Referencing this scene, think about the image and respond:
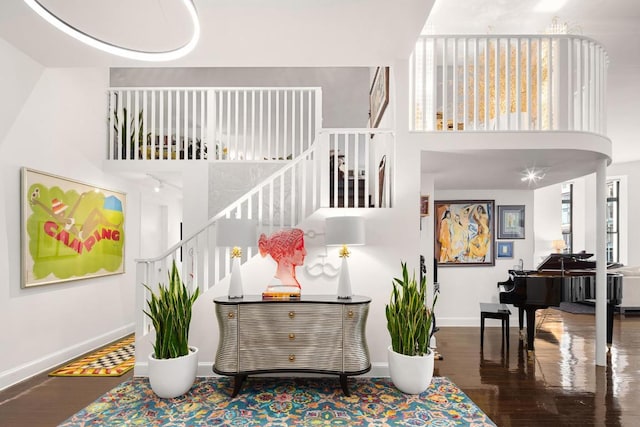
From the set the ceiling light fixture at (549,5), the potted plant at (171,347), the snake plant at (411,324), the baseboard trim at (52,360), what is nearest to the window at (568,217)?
the ceiling light fixture at (549,5)

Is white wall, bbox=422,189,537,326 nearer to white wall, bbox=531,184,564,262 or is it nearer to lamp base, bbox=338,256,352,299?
white wall, bbox=531,184,564,262

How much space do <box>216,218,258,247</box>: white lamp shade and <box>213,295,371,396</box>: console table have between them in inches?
20.2

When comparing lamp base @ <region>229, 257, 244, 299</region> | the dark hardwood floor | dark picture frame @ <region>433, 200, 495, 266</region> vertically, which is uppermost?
dark picture frame @ <region>433, 200, 495, 266</region>

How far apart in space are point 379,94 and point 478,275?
130 inches

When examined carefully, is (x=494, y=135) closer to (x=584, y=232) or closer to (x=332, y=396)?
(x=332, y=396)

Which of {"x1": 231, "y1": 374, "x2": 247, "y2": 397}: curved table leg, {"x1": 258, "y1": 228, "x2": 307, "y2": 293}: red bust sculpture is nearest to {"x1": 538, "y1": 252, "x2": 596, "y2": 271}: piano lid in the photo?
{"x1": 258, "y1": 228, "x2": 307, "y2": 293}: red bust sculpture

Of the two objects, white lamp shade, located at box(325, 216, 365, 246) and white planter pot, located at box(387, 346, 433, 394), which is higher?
white lamp shade, located at box(325, 216, 365, 246)

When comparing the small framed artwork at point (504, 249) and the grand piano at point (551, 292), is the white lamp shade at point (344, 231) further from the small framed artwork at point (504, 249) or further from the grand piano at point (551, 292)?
the small framed artwork at point (504, 249)

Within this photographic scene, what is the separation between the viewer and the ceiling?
2.83 m

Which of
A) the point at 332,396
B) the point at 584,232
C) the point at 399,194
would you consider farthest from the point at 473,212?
the point at 584,232

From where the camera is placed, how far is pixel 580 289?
4504 millimetres

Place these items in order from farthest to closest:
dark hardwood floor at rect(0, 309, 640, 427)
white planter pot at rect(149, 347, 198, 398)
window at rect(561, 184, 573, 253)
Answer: window at rect(561, 184, 573, 253) < white planter pot at rect(149, 347, 198, 398) < dark hardwood floor at rect(0, 309, 640, 427)

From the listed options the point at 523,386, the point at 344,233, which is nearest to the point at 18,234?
the point at 344,233

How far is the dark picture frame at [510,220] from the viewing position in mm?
6133
